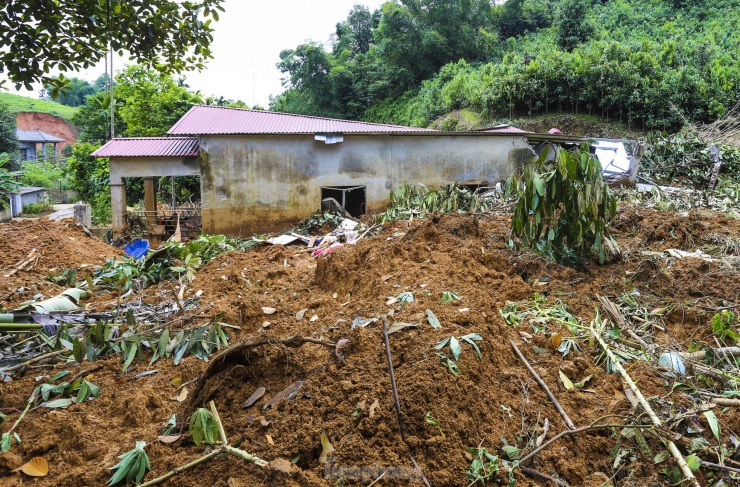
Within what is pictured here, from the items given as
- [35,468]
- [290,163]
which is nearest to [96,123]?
[290,163]

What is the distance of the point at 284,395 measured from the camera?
2.81 metres

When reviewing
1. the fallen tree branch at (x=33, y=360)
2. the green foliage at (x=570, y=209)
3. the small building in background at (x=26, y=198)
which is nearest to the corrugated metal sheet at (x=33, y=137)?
the small building in background at (x=26, y=198)

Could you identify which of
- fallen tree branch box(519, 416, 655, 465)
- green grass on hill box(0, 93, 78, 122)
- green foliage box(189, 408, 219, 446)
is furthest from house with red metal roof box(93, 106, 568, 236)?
green grass on hill box(0, 93, 78, 122)

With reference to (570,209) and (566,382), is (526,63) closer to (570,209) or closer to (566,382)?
(570,209)

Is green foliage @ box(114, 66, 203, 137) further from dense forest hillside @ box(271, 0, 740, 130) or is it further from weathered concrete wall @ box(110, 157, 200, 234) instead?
dense forest hillside @ box(271, 0, 740, 130)

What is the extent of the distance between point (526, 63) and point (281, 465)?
86.0 ft

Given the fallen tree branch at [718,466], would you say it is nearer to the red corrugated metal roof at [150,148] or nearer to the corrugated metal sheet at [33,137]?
the red corrugated metal roof at [150,148]

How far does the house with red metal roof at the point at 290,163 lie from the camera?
40.4ft

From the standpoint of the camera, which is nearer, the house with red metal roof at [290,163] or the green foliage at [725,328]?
the green foliage at [725,328]

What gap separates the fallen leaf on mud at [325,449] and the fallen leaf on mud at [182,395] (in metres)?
1.23

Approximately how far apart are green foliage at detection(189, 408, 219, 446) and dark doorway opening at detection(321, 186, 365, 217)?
10430 mm

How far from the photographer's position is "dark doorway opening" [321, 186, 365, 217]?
42.9 feet

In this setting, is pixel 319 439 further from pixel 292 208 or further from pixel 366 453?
pixel 292 208

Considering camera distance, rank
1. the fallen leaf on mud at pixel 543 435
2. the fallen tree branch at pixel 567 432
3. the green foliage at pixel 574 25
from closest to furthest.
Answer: the fallen tree branch at pixel 567 432 < the fallen leaf on mud at pixel 543 435 < the green foliage at pixel 574 25
